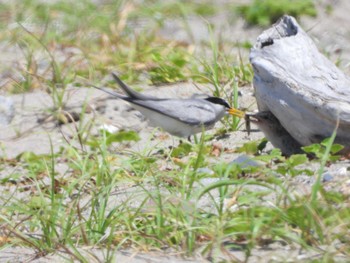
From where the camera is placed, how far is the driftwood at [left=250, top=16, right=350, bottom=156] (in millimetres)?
5199

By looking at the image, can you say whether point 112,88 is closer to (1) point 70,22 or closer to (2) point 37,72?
(2) point 37,72

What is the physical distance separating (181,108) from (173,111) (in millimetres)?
60

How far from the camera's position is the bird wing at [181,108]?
21.7 feet

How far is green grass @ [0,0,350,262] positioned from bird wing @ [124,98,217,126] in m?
0.20

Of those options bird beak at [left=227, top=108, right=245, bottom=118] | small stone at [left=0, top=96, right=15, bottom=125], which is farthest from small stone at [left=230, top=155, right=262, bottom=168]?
small stone at [left=0, top=96, right=15, bottom=125]

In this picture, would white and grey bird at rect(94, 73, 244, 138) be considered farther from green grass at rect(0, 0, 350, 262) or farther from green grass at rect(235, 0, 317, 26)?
green grass at rect(235, 0, 317, 26)

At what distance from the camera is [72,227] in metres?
4.42

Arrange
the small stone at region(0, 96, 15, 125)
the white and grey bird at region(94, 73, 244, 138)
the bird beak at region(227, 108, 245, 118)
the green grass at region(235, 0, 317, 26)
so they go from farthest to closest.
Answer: the green grass at region(235, 0, 317, 26) < the small stone at region(0, 96, 15, 125) < the white and grey bird at region(94, 73, 244, 138) < the bird beak at region(227, 108, 245, 118)

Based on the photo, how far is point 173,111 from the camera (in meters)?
6.72

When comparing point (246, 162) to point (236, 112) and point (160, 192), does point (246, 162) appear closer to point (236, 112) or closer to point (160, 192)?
point (160, 192)

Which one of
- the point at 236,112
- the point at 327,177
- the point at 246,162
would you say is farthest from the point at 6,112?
the point at 327,177

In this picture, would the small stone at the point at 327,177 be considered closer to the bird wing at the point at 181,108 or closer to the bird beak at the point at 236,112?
the bird beak at the point at 236,112

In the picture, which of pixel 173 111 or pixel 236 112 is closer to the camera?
pixel 236 112

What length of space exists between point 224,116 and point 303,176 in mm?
1675
